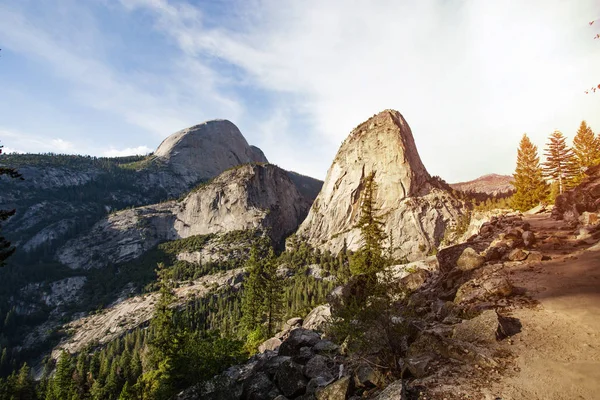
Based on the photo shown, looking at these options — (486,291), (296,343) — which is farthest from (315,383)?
(486,291)

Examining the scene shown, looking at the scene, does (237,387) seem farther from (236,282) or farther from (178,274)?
(178,274)

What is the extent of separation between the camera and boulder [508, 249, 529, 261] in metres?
21.5

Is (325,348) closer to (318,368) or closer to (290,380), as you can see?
(318,368)


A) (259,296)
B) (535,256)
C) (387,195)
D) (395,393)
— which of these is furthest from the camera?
(387,195)

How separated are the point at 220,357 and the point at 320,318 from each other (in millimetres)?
24765

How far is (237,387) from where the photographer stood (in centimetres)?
1961

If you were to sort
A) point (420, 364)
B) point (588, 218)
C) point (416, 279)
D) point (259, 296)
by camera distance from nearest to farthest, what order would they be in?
point (420, 364) → point (588, 218) → point (416, 279) → point (259, 296)

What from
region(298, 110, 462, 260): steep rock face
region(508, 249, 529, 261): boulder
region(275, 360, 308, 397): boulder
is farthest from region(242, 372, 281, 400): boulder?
region(298, 110, 462, 260): steep rock face

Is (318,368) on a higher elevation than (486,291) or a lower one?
lower

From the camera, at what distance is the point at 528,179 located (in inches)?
2274

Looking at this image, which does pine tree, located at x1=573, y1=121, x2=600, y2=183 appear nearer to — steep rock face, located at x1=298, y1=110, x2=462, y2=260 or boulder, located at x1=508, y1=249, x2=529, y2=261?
boulder, located at x1=508, y1=249, x2=529, y2=261

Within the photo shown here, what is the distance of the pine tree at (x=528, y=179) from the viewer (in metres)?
56.4

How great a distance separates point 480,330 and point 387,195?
141221mm

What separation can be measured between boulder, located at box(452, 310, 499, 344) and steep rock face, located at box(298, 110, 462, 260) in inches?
4636
